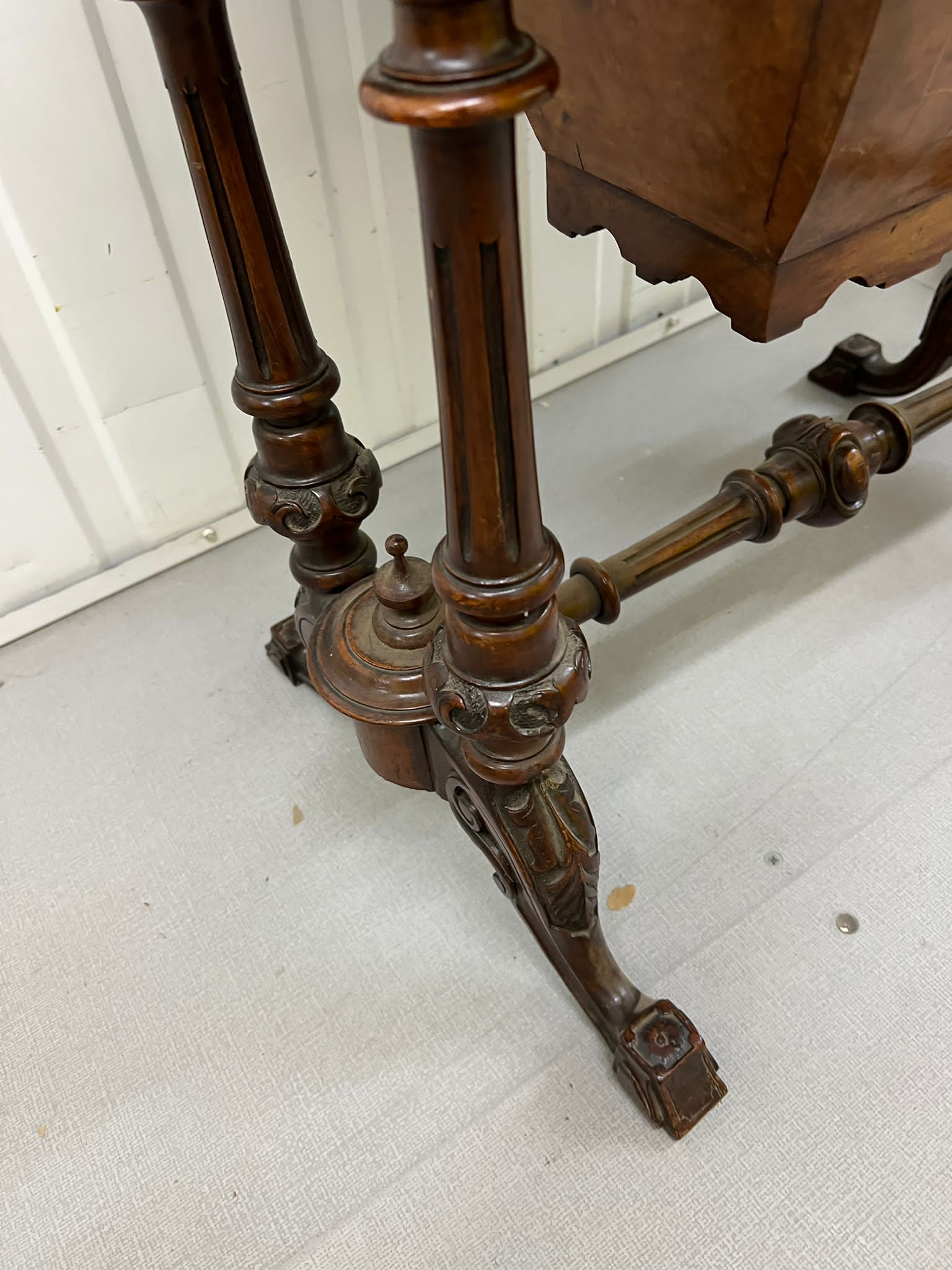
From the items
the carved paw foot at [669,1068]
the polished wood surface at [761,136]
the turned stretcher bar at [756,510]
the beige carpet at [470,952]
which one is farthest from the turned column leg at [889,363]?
the carved paw foot at [669,1068]

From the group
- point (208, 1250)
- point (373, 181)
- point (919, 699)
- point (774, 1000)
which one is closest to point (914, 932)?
point (774, 1000)

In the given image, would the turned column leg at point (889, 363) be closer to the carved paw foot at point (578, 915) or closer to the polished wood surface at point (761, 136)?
the polished wood surface at point (761, 136)

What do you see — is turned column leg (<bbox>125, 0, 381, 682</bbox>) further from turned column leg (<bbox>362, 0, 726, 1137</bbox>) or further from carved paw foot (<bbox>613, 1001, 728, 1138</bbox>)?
carved paw foot (<bbox>613, 1001, 728, 1138</bbox>)

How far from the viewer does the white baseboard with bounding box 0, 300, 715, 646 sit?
1.08 m

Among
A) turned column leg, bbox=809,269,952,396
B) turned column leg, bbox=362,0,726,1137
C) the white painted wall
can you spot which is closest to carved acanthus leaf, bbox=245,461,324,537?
turned column leg, bbox=362,0,726,1137

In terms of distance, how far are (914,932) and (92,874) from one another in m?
0.71

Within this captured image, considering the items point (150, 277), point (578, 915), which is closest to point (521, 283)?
point (578, 915)

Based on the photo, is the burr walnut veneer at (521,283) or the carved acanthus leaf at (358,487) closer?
the burr walnut veneer at (521,283)

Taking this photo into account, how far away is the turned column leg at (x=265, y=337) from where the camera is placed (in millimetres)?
564

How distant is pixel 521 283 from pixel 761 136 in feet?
0.73

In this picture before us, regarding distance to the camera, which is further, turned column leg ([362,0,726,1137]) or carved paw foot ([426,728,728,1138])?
carved paw foot ([426,728,728,1138])

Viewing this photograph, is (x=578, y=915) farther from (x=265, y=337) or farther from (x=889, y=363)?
(x=889, y=363)

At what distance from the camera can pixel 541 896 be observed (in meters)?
0.62

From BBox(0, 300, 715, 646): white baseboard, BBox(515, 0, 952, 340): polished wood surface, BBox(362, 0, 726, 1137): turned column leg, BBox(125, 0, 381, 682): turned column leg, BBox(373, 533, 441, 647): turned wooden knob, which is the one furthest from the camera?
BBox(0, 300, 715, 646): white baseboard
